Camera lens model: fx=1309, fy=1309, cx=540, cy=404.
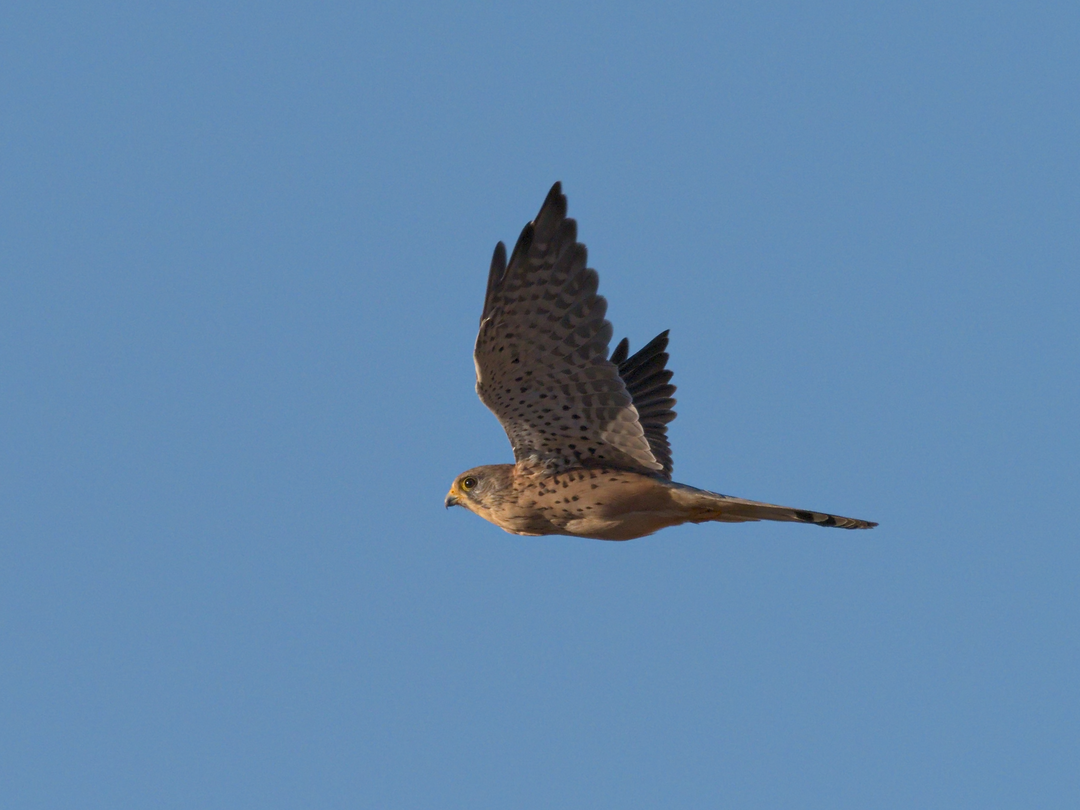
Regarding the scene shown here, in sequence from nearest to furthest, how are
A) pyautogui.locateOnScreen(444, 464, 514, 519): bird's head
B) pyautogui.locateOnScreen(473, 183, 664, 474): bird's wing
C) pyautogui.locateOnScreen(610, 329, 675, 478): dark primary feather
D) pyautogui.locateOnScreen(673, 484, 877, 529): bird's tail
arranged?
pyautogui.locateOnScreen(473, 183, 664, 474): bird's wing < pyautogui.locateOnScreen(673, 484, 877, 529): bird's tail < pyautogui.locateOnScreen(444, 464, 514, 519): bird's head < pyautogui.locateOnScreen(610, 329, 675, 478): dark primary feather

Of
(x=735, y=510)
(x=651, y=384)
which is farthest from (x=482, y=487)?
(x=651, y=384)

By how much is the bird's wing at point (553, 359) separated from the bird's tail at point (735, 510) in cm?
40

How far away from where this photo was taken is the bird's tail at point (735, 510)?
30.7 ft

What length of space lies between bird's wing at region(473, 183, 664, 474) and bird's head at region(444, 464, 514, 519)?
21 cm

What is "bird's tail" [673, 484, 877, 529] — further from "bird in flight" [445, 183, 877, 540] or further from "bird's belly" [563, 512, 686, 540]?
"bird's belly" [563, 512, 686, 540]

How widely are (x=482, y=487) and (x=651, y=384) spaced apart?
2344 mm

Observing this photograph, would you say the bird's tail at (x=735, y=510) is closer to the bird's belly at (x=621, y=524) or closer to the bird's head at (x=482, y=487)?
the bird's belly at (x=621, y=524)

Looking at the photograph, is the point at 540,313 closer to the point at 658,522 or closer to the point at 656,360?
the point at 658,522

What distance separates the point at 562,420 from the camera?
31.5ft

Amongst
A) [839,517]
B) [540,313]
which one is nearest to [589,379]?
[540,313]

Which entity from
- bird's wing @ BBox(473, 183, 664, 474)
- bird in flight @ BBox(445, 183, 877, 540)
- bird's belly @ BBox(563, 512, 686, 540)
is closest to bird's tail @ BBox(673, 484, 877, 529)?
bird in flight @ BBox(445, 183, 877, 540)

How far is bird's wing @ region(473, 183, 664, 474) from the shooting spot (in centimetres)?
885

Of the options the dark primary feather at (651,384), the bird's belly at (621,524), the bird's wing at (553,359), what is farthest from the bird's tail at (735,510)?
the dark primary feather at (651,384)

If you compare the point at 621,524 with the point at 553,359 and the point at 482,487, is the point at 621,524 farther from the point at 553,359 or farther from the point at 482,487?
the point at 553,359
